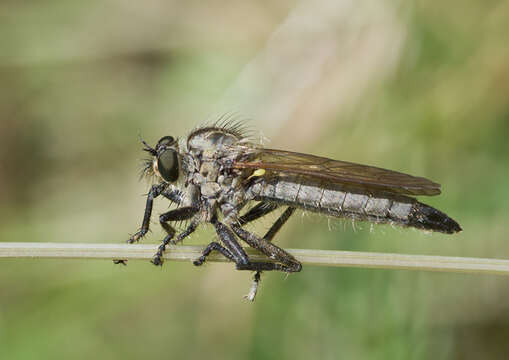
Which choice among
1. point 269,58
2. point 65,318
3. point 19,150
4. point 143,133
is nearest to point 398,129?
point 269,58

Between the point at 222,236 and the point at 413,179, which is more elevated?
the point at 413,179

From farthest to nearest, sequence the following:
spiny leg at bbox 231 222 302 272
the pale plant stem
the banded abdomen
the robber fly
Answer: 1. the banded abdomen
2. the robber fly
3. spiny leg at bbox 231 222 302 272
4. the pale plant stem

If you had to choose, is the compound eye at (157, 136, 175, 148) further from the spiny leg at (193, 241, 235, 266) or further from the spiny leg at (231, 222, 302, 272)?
the spiny leg at (193, 241, 235, 266)

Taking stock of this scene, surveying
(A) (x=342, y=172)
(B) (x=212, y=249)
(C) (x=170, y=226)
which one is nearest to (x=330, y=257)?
(B) (x=212, y=249)

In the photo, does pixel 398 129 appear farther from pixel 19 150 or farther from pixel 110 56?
pixel 19 150

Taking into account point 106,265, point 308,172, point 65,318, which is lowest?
point 65,318

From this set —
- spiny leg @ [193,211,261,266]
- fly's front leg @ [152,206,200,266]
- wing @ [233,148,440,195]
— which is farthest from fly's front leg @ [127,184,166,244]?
wing @ [233,148,440,195]

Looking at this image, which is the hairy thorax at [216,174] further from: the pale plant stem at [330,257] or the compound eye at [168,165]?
the pale plant stem at [330,257]
